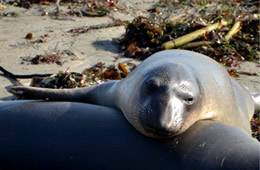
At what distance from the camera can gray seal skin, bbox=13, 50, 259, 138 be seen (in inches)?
108

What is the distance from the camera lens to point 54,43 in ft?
24.6

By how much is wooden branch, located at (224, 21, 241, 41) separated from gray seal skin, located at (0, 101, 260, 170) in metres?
4.87

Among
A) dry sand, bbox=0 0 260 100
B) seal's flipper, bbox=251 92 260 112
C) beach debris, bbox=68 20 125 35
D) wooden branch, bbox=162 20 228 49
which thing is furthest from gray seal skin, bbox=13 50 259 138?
beach debris, bbox=68 20 125 35

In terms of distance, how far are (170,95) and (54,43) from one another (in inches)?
195

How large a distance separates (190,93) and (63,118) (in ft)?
2.62

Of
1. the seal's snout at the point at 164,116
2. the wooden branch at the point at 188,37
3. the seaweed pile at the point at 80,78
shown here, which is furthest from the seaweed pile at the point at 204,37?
the seal's snout at the point at 164,116

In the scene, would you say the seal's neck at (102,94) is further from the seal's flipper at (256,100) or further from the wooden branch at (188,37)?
the wooden branch at (188,37)

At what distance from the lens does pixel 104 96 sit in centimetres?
390

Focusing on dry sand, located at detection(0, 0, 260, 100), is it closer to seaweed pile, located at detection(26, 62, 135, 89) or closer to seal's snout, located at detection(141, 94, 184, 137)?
seaweed pile, located at detection(26, 62, 135, 89)

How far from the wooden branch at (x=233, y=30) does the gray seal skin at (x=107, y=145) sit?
4869mm

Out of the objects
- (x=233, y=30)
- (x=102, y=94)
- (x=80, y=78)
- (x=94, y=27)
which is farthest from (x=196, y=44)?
(x=102, y=94)

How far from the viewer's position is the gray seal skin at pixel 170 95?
9.02ft

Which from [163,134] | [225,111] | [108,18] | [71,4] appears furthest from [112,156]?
[71,4]

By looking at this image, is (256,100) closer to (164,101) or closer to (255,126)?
(255,126)
